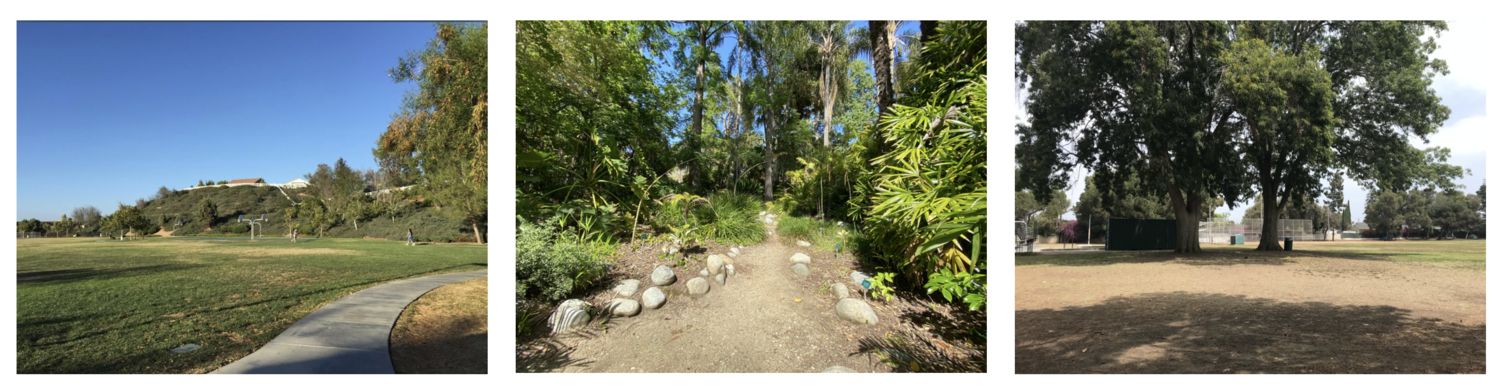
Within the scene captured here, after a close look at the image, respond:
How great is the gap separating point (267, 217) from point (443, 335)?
60.4 inches

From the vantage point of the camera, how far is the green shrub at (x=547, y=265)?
75.0 inches

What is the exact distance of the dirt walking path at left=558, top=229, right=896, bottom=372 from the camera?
1799mm

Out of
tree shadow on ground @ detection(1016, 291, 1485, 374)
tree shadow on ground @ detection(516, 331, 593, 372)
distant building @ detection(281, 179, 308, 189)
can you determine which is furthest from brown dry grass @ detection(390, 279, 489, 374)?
tree shadow on ground @ detection(1016, 291, 1485, 374)

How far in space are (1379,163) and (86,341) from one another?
9941mm

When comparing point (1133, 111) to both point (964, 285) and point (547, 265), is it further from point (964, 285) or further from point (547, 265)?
point (547, 265)

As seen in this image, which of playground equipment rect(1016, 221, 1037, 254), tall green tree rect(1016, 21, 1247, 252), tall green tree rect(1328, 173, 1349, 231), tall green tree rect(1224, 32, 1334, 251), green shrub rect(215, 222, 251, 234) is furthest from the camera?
playground equipment rect(1016, 221, 1037, 254)

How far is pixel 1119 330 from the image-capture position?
2.98 meters

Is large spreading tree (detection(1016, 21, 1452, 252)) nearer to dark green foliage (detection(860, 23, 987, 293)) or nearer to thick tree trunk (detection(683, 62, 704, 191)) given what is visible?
dark green foliage (detection(860, 23, 987, 293))

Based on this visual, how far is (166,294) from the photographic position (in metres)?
2.46

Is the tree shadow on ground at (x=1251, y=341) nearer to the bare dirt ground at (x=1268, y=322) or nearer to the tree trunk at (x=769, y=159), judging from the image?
the bare dirt ground at (x=1268, y=322)

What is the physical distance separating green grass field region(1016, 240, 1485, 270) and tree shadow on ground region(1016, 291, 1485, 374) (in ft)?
2.15

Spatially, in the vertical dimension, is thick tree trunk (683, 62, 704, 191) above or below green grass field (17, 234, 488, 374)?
above

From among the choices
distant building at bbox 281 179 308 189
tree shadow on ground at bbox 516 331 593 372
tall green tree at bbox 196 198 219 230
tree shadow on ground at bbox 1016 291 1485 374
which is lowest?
tree shadow on ground at bbox 1016 291 1485 374
